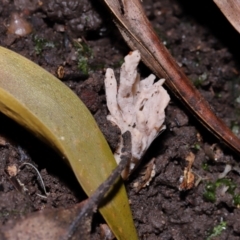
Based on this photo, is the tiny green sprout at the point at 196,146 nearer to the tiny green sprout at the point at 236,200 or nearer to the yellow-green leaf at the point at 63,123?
the tiny green sprout at the point at 236,200

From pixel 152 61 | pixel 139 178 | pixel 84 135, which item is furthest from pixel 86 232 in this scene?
pixel 152 61

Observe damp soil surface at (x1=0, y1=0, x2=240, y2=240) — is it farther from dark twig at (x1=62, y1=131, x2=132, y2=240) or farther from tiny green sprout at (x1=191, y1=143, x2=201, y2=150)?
dark twig at (x1=62, y1=131, x2=132, y2=240)

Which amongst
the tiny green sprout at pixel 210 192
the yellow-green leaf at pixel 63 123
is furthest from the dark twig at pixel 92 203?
the tiny green sprout at pixel 210 192

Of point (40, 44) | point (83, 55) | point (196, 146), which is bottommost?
point (196, 146)

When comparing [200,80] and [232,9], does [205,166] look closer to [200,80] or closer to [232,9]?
[200,80]

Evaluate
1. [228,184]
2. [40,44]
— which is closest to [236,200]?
[228,184]

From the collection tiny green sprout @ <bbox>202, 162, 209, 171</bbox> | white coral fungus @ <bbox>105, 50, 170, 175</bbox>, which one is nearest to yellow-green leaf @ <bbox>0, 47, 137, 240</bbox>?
white coral fungus @ <bbox>105, 50, 170, 175</bbox>

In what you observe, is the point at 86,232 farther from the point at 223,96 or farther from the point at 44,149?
the point at 223,96
